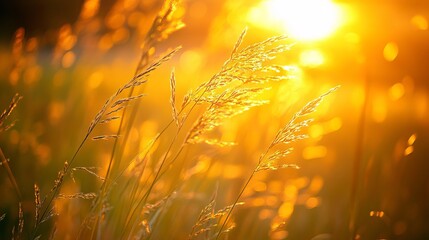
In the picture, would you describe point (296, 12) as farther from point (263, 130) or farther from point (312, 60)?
point (263, 130)

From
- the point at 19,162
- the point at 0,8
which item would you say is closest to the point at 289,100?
the point at 19,162

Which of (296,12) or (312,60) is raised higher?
(296,12)

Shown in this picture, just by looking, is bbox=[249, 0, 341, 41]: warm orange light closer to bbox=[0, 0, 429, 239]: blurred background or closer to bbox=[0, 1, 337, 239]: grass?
bbox=[0, 0, 429, 239]: blurred background

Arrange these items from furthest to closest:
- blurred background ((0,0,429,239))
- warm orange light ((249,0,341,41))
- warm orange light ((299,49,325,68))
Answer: warm orange light ((249,0,341,41)) < warm orange light ((299,49,325,68)) < blurred background ((0,0,429,239))

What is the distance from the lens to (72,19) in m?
14.9

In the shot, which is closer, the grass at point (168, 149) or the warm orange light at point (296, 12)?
the grass at point (168, 149)

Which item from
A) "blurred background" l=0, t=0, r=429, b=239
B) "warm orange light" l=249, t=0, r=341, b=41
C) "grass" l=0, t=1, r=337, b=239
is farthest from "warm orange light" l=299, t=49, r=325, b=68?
"grass" l=0, t=1, r=337, b=239

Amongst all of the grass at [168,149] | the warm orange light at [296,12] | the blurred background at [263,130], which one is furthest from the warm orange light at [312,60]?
the grass at [168,149]

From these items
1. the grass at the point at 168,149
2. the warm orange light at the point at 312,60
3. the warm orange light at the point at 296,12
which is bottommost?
the grass at the point at 168,149

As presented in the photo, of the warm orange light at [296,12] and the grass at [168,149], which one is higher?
the warm orange light at [296,12]

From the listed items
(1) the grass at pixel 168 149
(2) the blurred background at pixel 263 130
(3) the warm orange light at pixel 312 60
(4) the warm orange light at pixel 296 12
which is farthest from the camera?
(4) the warm orange light at pixel 296 12

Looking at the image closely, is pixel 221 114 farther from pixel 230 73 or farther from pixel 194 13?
pixel 194 13

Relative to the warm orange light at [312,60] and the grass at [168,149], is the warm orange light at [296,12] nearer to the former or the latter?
the warm orange light at [312,60]

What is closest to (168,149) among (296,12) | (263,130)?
(263,130)
